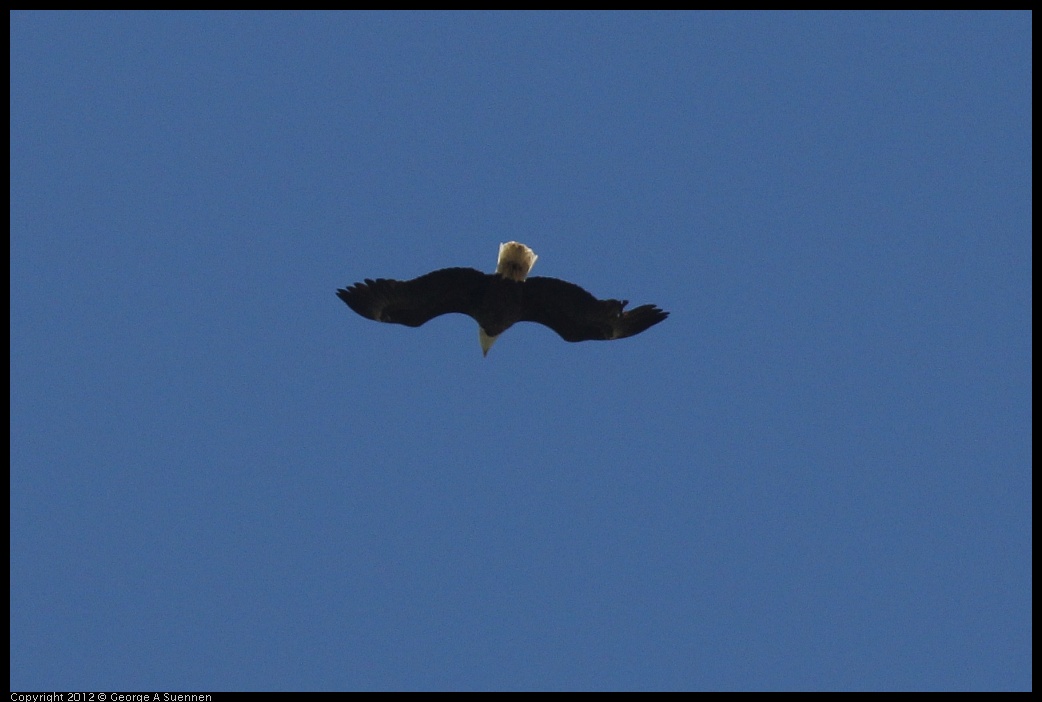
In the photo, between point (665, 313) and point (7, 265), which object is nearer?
point (7, 265)

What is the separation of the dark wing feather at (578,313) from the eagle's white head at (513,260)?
17 cm

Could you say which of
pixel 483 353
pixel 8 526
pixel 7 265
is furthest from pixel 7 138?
pixel 483 353

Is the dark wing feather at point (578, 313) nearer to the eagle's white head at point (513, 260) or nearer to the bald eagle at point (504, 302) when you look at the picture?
the bald eagle at point (504, 302)

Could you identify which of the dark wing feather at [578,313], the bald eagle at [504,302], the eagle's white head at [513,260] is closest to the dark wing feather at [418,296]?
the bald eagle at [504,302]

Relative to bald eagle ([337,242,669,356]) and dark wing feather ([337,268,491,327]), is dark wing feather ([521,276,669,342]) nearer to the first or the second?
bald eagle ([337,242,669,356])

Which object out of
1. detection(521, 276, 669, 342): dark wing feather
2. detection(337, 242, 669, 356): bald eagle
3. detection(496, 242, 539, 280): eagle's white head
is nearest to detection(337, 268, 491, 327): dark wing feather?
detection(337, 242, 669, 356): bald eagle

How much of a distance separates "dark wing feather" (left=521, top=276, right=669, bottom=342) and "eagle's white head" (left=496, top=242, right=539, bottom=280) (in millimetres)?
169

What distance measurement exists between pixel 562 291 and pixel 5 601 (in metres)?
6.65

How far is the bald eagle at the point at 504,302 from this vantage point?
11234mm

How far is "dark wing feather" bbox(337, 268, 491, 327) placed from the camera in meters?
11.2

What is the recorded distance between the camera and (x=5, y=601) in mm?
10445

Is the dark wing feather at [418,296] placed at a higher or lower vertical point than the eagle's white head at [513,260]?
lower
